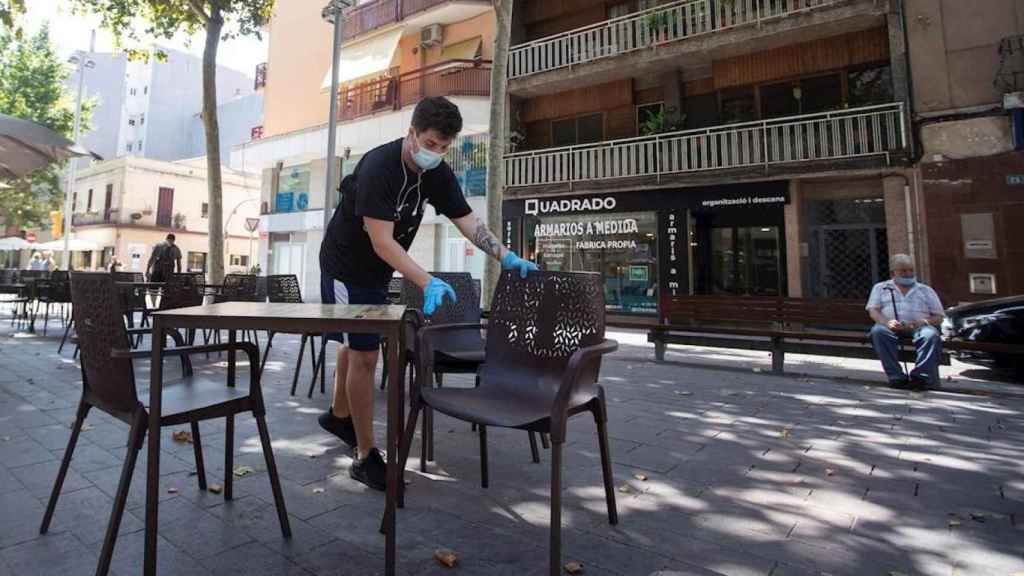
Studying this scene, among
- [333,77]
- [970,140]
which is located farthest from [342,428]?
[970,140]

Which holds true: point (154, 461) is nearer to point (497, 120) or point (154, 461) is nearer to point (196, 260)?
point (497, 120)

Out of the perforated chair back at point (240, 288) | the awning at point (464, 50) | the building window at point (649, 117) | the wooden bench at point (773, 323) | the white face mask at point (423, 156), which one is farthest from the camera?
the awning at point (464, 50)

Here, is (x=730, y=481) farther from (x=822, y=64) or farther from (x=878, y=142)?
(x=822, y=64)

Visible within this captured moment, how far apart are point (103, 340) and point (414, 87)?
54.3 feet

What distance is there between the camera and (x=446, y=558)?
1.83 metres

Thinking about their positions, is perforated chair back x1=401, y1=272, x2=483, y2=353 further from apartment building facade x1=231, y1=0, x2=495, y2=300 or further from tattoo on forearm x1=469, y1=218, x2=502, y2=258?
apartment building facade x1=231, y1=0, x2=495, y2=300

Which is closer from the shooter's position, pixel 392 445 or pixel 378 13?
pixel 392 445

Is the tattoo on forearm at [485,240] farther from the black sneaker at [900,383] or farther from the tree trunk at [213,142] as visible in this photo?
the tree trunk at [213,142]

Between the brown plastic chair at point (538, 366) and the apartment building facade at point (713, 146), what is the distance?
8.81m

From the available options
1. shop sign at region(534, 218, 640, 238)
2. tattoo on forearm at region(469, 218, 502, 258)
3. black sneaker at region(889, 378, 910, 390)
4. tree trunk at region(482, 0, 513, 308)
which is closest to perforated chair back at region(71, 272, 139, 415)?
tattoo on forearm at region(469, 218, 502, 258)

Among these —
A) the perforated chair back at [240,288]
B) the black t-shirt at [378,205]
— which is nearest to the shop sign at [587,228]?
the perforated chair back at [240,288]

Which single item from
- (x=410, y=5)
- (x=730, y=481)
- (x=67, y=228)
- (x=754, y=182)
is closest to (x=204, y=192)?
(x=67, y=228)

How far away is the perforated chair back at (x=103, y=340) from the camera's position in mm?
1751

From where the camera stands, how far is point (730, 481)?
269cm
